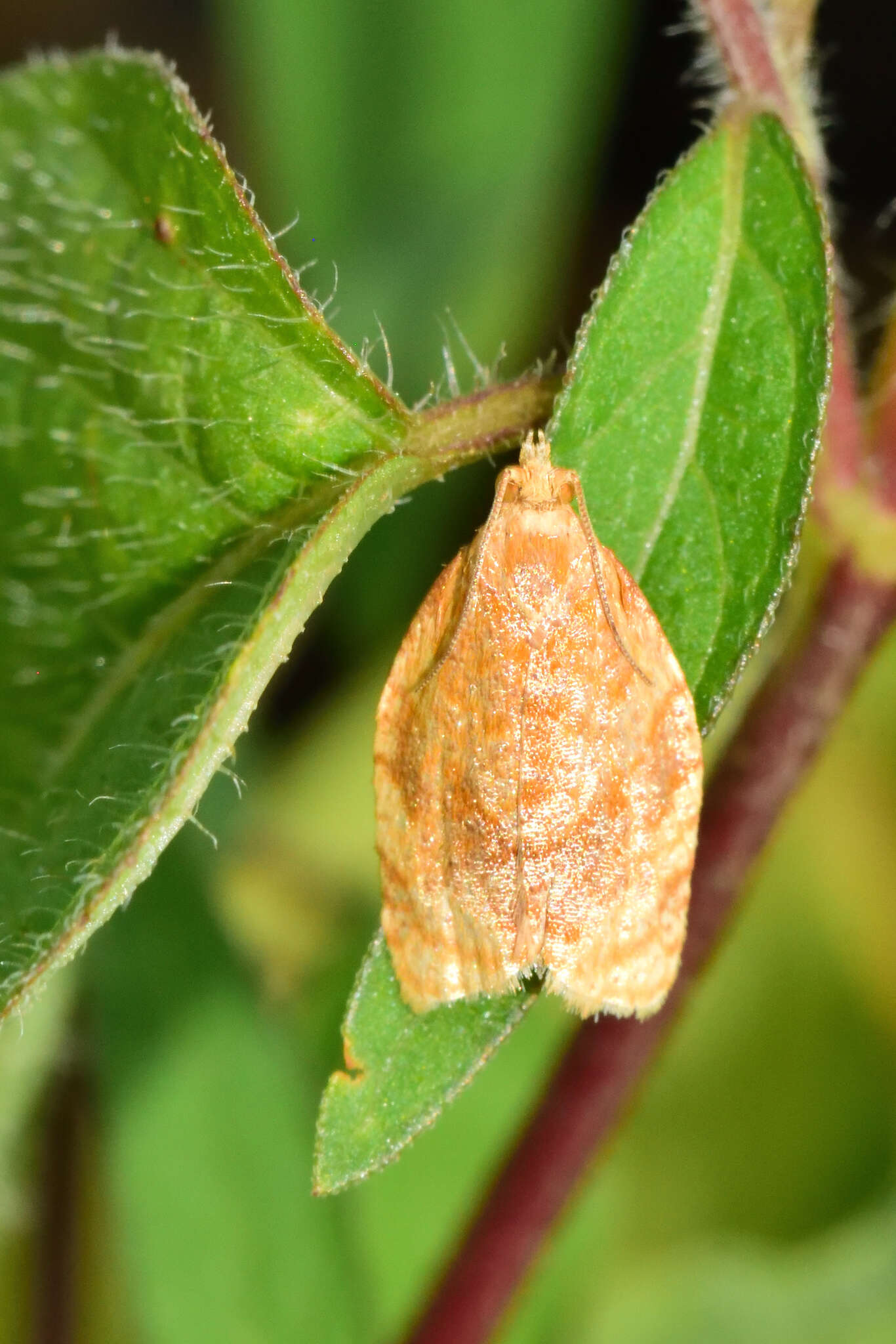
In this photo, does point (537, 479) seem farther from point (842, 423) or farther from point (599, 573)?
point (842, 423)

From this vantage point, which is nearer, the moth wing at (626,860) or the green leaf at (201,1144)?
the moth wing at (626,860)

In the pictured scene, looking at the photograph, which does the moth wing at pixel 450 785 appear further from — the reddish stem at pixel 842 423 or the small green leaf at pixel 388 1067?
the reddish stem at pixel 842 423

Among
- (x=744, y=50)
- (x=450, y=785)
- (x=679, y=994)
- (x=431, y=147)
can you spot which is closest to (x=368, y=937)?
A: (x=679, y=994)

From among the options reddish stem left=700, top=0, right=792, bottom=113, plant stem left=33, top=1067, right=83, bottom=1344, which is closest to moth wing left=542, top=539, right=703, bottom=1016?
reddish stem left=700, top=0, right=792, bottom=113

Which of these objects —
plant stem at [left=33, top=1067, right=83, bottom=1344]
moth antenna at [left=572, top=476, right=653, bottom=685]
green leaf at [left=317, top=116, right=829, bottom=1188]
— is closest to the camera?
green leaf at [left=317, top=116, right=829, bottom=1188]

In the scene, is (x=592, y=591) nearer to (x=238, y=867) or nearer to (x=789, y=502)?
(x=789, y=502)

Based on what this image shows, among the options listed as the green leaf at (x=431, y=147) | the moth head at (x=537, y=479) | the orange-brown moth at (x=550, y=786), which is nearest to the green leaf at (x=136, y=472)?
the moth head at (x=537, y=479)

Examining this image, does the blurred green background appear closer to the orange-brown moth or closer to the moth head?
the moth head
